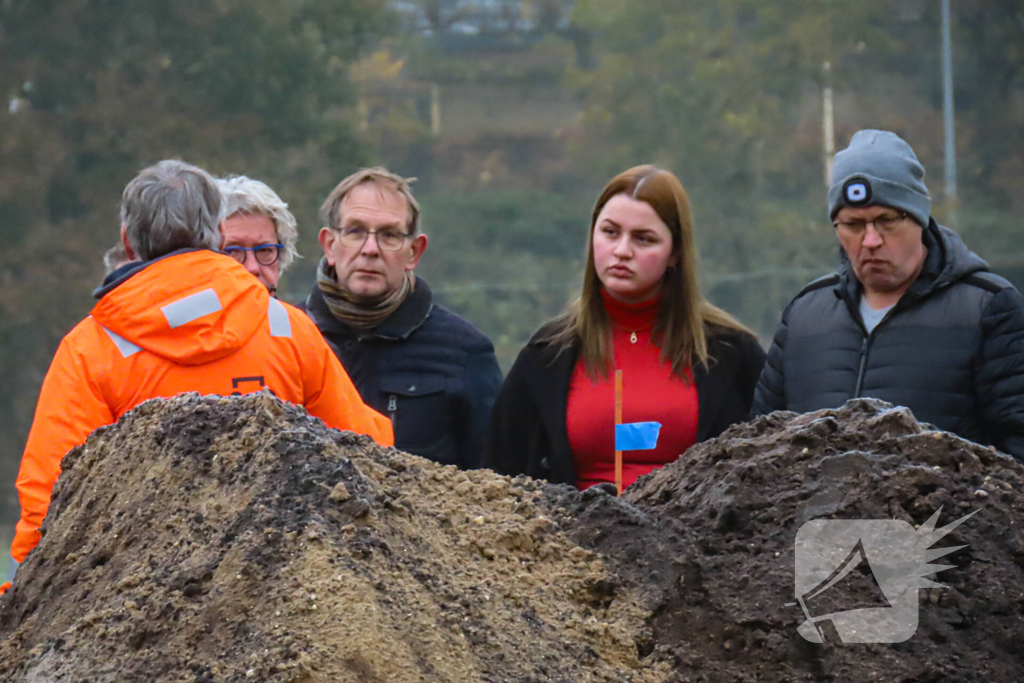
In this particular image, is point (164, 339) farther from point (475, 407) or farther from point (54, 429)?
point (475, 407)

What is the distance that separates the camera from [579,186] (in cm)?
2147

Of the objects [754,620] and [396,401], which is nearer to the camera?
[754,620]

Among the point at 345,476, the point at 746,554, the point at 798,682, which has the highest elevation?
the point at 345,476

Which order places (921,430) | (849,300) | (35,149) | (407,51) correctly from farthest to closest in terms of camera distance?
(407,51)
(35,149)
(849,300)
(921,430)

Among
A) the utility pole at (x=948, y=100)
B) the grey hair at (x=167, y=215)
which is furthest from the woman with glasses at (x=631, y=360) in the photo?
the utility pole at (x=948, y=100)

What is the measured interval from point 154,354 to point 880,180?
5.62 feet

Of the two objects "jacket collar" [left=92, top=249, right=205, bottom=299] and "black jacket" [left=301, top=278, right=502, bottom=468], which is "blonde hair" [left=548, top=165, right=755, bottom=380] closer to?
"black jacket" [left=301, top=278, right=502, bottom=468]

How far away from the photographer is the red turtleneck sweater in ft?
9.77

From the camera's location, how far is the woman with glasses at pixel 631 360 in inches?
119

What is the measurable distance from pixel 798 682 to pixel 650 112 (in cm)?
1974

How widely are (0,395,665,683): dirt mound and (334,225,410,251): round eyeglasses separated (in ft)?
5.11

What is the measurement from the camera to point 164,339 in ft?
7.63

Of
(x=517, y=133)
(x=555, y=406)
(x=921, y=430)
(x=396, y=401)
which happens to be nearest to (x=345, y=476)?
(x=921, y=430)

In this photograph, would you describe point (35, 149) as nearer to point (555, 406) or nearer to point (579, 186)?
point (579, 186)
